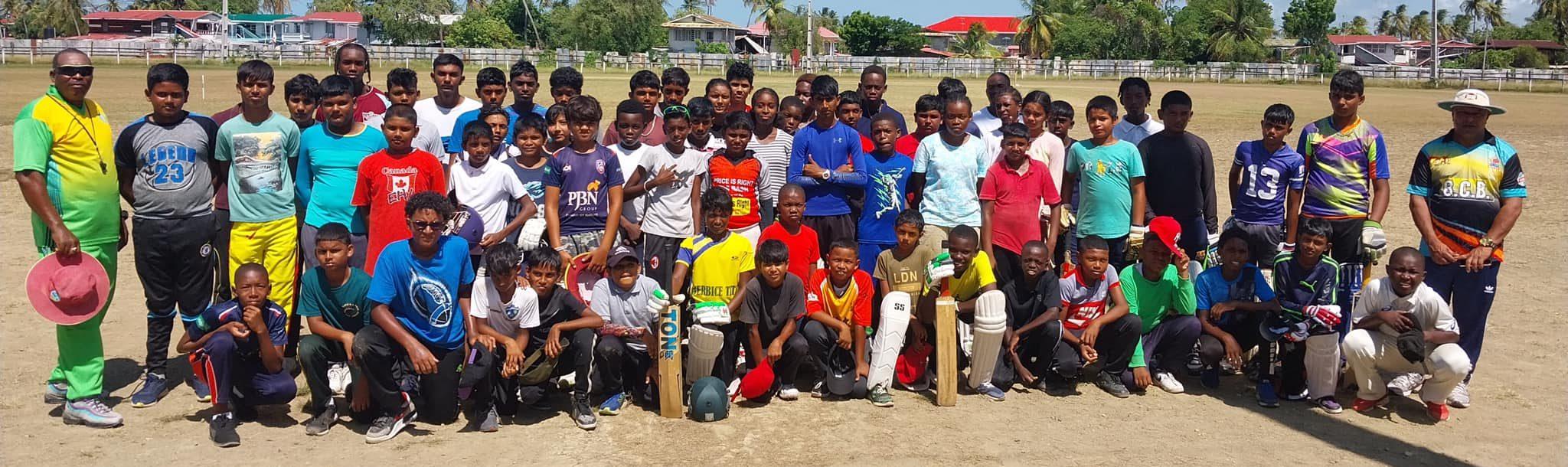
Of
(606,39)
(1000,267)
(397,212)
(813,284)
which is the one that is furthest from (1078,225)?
(606,39)

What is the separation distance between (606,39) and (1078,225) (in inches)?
2544

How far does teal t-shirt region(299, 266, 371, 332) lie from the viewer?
225 inches

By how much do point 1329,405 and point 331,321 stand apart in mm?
5482

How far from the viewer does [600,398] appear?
6191 millimetres

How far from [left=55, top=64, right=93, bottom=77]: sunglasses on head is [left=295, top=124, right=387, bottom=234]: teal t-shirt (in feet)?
3.64

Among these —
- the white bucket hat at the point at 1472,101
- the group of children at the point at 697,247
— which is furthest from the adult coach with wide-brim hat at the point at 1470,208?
the group of children at the point at 697,247

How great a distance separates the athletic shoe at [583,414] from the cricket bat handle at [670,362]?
1.27 ft

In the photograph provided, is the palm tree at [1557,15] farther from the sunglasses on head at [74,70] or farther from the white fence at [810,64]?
the sunglasses on head at [74,70]

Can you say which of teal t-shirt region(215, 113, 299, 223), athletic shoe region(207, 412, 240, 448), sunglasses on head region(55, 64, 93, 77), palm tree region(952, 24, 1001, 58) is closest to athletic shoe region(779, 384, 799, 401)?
athletic shoe region(207, 412, 240, 448)

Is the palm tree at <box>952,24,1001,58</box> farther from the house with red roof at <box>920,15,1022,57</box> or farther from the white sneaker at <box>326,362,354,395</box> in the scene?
the white sneaker at <box>326,362,354,395</box>

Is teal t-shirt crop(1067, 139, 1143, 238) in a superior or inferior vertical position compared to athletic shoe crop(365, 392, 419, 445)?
superior

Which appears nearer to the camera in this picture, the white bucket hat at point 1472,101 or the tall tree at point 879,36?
the white bucket hat at point 1472,101

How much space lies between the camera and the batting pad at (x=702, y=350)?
6.01 m

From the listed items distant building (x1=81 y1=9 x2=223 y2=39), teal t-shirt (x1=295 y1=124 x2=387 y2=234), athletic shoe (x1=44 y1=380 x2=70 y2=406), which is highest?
distant building (x1=81 y1=9 x2=223 y2=39)
